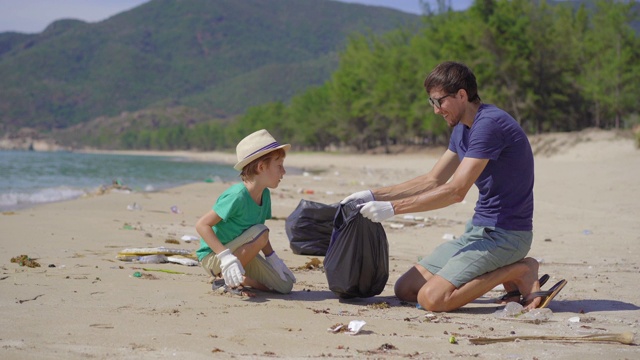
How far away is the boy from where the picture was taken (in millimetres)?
4523

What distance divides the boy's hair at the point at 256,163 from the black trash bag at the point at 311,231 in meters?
2.35

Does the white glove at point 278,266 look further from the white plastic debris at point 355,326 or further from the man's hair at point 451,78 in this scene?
the man's hair at point 451,78

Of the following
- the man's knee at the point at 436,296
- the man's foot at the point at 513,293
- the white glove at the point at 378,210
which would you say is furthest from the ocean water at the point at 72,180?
the man's foot at the point at 513,293

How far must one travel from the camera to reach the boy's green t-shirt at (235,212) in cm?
458

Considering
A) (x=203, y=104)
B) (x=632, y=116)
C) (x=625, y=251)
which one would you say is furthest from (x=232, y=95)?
(x=625, y=251)

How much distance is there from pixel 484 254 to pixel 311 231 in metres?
2.80

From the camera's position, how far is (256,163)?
4672 millimetres

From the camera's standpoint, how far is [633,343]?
3549 mm

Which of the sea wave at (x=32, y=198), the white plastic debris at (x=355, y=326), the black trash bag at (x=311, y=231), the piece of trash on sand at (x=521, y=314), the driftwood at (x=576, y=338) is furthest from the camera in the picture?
the sea wave at (x=32, y=198)

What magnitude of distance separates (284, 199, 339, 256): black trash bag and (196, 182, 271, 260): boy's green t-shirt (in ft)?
Result: 6.86

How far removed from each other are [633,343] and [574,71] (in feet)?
128

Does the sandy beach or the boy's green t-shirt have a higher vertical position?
the boy's green t-shirt

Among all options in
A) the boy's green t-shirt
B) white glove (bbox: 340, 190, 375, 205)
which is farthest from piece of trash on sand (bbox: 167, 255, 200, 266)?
white glove (bbox: 340, 190, 375, 205)

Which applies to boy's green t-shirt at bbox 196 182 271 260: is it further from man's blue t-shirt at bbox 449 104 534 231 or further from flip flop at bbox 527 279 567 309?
flip flop at bbox 527 279 567 309
